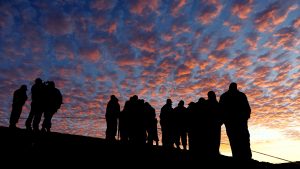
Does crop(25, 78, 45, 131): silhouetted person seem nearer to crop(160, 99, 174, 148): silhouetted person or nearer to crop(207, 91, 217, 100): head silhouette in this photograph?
crop(160, 99, 174, 148): silhouetted person

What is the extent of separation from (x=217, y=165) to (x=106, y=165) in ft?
9.31

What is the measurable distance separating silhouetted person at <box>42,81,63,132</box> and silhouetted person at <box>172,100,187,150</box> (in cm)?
493

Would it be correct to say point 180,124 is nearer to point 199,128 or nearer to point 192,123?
point 192,123

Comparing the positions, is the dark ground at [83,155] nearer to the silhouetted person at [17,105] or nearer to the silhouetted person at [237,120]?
the silhouetted person at [237,120]

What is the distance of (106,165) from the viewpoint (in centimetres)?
680

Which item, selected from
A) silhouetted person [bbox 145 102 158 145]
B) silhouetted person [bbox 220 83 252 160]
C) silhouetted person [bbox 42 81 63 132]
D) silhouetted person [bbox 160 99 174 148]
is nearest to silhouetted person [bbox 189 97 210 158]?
silhouetted person [bbox 220 83 252 160]

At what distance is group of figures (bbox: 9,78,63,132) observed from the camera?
35.7ft

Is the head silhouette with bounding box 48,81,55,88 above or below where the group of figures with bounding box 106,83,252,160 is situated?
above

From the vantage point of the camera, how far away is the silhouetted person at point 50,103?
11.0m

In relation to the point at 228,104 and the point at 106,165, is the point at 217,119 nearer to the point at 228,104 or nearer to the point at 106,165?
the point at 228,104

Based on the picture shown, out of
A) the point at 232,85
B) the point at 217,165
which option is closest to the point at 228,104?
the point at 232,85

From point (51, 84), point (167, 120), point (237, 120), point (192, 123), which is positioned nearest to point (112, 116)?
point (167, 120)

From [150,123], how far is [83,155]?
6.42 metres

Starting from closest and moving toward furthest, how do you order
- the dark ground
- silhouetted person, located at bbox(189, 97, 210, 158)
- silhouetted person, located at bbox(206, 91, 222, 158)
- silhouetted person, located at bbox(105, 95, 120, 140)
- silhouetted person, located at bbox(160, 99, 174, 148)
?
the dark ground < silhouetted person, located at bbox(206, 91, 222, 158) < silhouetted person, located at bbox(189, 97, 210, 158) < silhouetted person, located at bbox(105, 95, 120, 140) < silhouetted person, located at bbox(160, 99, 174, 148)
